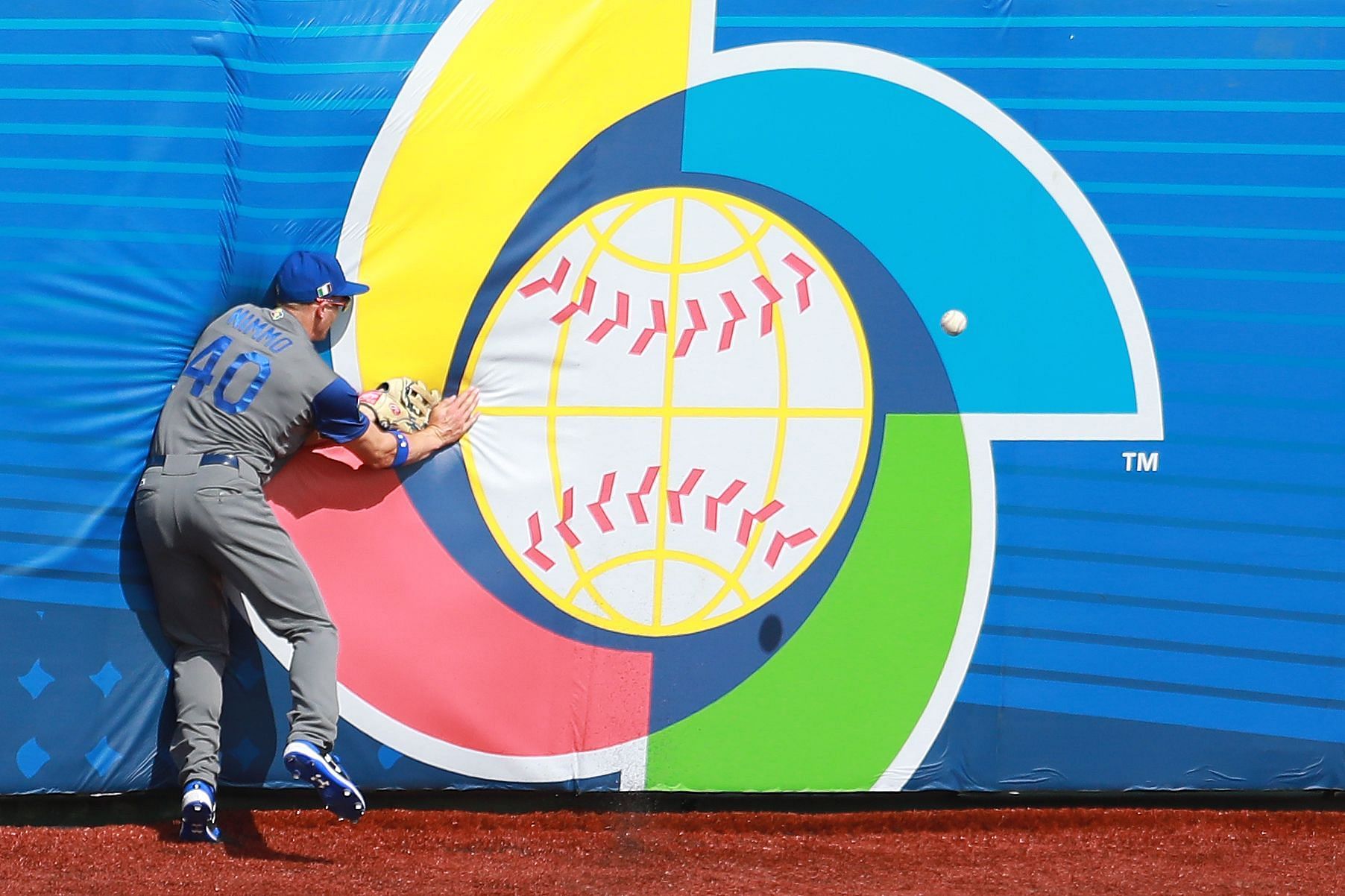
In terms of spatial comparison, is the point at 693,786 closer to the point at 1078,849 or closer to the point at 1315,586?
the point at 1078,849

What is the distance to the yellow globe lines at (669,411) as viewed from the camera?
4.20 metres

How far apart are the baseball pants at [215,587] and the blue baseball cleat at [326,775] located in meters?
0.06

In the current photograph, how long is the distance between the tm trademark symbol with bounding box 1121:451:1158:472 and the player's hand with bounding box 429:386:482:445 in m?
→ 1.97

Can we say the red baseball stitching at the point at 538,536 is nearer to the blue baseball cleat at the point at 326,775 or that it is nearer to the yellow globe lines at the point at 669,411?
the yellow globe lines at the point at 669,411

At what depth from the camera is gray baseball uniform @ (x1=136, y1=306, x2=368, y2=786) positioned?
12.6 feet

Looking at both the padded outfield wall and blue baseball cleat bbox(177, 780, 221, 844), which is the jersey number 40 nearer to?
the padded outfield wall

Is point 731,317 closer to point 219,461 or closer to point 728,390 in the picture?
point 728,390

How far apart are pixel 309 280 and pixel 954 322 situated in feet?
6.27

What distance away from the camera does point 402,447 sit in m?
4.06

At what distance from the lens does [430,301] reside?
4.18 meters


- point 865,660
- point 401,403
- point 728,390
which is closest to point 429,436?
point 401,403

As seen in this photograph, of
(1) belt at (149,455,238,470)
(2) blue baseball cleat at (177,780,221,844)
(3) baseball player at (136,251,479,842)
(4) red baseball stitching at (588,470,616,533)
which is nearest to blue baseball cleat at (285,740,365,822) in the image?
(3) baseball player at (136,251,479,842)

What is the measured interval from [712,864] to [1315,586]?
2.02m

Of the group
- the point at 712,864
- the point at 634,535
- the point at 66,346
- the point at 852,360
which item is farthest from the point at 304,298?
the point at 712,864
